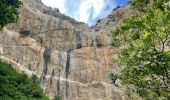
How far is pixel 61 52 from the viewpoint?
165 feet

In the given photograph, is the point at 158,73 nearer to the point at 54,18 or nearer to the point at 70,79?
the point at 70,79

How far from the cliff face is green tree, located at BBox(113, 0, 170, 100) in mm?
30256

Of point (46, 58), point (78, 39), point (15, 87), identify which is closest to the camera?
point (15, 87)

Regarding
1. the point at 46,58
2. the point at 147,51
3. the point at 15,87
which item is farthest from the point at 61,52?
the point at 147,51

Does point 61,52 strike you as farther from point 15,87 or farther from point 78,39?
point 15,87

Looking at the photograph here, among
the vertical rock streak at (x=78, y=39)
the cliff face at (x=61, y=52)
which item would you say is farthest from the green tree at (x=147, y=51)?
the vertical rock streak at (x=78, y=39)

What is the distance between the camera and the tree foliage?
27500 mm

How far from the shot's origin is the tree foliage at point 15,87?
90.2 ft

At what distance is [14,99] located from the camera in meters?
27.1

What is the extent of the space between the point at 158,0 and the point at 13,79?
17897mm

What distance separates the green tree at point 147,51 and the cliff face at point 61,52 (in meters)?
30.3

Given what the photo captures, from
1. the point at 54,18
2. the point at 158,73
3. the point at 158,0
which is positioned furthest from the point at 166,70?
the point at 54,18

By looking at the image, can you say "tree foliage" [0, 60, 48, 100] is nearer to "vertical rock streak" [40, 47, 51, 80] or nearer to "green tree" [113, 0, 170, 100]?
"green tree" [113, 0, 170, 100]

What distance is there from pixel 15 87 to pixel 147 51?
55.3 feet
